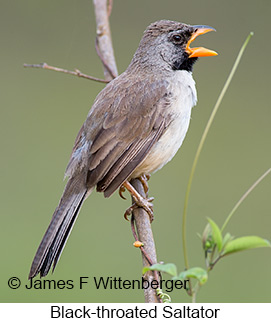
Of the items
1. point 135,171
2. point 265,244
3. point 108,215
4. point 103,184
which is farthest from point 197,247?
point 265,244

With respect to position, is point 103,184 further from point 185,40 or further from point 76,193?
point 185,40

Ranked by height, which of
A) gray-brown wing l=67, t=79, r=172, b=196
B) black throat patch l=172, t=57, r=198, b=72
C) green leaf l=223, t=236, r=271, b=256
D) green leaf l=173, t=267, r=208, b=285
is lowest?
green leaf l=173, t=267, r=208, b=285

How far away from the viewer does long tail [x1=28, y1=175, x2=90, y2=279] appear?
362cm

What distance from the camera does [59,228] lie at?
380 centimetres

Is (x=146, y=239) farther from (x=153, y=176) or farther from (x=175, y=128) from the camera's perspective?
(x=153, y=176)

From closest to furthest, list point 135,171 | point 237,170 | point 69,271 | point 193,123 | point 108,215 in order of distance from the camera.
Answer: point 135,171 < point 69,271 < point 108,215 < point 237,170 < point 193,123


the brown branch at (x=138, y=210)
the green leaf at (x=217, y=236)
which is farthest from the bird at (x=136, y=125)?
the green leaf at (x=217, y=236)

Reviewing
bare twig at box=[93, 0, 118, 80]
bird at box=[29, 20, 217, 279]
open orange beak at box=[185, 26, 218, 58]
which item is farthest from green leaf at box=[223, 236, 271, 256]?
bare twig at box=[93, 0, 118, 80]

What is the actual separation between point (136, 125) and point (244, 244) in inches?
60.7

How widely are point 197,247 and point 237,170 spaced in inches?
52.2

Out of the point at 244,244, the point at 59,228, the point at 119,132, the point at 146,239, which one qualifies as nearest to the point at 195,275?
the point at 244,244

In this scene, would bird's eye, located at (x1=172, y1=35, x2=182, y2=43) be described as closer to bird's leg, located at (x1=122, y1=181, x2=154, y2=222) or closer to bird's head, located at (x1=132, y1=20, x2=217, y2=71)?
bird's head, located at (x1=132, y1=20, x2=217, y2=71)

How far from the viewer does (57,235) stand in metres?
3.77

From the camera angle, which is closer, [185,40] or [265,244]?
[265,244]
